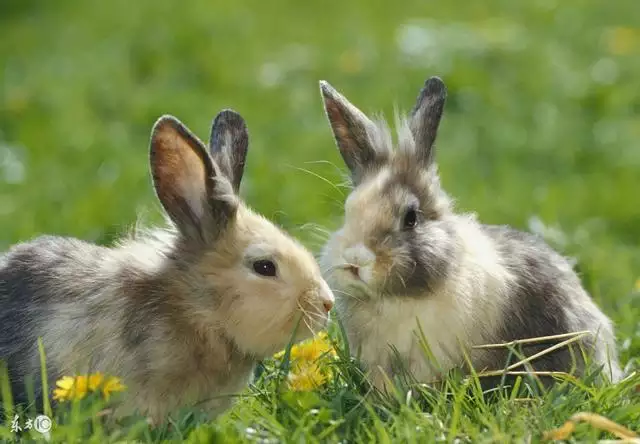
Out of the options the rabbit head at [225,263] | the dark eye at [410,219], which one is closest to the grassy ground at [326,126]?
the rabbit head at [225,263]

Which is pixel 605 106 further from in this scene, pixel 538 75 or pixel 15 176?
pixel 15 176

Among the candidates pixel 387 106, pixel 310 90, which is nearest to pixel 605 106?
pixel 387 106

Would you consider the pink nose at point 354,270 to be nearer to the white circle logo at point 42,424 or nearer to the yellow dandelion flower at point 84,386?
the yellow dandelion flower at point 84,386

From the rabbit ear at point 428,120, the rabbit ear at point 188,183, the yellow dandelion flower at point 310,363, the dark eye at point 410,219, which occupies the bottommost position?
the yellow dandelion flower at point 310,363

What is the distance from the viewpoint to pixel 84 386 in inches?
172

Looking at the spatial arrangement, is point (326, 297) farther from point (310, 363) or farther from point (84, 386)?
point (84, 386)

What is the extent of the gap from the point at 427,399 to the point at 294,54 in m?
7.09

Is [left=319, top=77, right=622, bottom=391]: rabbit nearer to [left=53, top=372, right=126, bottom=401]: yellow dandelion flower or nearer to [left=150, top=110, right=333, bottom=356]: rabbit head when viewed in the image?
[left=150, top=110, right=333, bottom=356]: rabbit head

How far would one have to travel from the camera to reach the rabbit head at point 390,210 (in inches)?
187

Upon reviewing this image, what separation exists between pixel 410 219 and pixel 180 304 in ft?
3.19

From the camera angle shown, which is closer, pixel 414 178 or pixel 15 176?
pixel 414 178

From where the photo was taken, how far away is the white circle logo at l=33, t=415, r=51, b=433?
4.25 meters

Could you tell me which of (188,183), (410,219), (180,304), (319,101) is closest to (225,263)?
(180,304)

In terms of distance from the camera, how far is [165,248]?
16.4 ft
